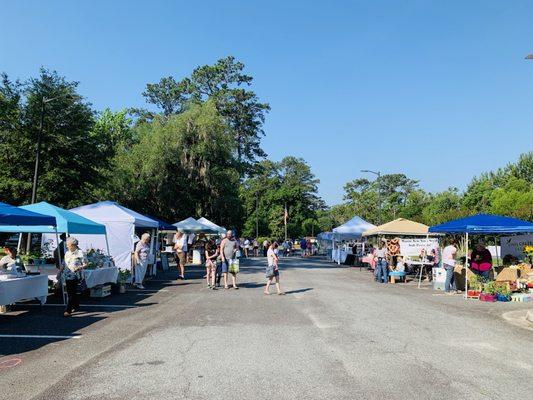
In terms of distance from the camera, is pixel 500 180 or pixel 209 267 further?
pixel 500 180

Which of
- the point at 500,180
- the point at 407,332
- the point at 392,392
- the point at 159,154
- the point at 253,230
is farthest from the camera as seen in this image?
the point at 253,230

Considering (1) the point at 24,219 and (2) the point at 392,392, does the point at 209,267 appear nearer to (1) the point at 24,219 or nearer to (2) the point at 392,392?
(1) the point at 24,219

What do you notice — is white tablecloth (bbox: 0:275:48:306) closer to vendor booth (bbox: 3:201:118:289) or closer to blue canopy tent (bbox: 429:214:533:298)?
vendor booth (bbox: 3:201:118:289)

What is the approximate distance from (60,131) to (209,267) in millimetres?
13238

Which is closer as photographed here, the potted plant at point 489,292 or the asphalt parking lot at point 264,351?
the asphalt parking lot at point 264,351

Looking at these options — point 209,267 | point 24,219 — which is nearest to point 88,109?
point 209,267

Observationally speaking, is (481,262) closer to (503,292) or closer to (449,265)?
(449,265)

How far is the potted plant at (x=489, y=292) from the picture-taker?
1462cm

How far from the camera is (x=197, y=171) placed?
1411 inches

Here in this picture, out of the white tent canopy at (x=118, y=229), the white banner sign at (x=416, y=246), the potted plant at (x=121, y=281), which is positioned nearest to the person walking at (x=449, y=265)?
the white banner sign at (x=416, y=246)

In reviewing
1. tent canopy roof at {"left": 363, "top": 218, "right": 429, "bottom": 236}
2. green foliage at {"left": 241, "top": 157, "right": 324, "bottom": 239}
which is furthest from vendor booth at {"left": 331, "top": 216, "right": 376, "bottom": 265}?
green foliage at {"left": 241, "top": 157, "right": 324, "bottom": 239}

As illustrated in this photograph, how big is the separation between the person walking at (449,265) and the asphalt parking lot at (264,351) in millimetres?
3280

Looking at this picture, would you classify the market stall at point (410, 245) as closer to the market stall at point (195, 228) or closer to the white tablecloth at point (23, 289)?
the market stall at point (195, 228)

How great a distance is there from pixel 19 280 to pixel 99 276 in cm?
338
